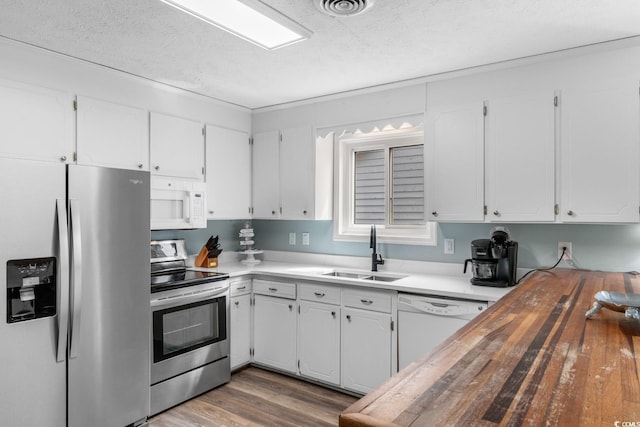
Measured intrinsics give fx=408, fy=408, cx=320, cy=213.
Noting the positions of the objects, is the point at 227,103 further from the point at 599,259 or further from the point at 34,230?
the point at 599,259

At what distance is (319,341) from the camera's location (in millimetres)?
3207

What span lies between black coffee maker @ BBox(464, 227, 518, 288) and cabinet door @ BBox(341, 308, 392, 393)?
0.70 m

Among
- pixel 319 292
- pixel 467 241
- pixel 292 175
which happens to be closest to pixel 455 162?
pixel 467 241

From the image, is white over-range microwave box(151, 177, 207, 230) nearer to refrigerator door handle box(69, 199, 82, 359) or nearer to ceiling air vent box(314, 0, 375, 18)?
refrigerator door handle box(69, 199, 82, 359)

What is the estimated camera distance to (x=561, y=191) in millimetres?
2545

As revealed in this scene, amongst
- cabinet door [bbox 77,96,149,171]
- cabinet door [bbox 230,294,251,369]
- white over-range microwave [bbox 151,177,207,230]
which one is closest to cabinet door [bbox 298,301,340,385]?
cabinet door [bbox 230,294,251,369]

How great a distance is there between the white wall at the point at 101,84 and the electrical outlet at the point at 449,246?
2.23 m

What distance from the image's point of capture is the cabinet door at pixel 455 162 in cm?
282

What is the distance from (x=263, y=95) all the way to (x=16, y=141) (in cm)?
185

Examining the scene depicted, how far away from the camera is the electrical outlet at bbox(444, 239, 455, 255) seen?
3.20 m

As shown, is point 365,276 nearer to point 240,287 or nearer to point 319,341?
point 319,341

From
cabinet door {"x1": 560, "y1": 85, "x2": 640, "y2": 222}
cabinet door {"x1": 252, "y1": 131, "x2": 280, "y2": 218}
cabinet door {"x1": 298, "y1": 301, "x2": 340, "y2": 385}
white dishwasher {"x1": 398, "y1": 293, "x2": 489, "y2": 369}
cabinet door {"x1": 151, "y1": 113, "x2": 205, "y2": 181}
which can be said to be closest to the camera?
cabinet door {"x1": 560, "y1": 85, "x2": 640, "y2": 222}

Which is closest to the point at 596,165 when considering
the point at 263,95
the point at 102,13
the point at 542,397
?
the point at 542,397

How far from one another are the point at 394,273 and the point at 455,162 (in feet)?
3.42
